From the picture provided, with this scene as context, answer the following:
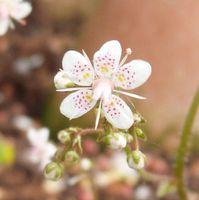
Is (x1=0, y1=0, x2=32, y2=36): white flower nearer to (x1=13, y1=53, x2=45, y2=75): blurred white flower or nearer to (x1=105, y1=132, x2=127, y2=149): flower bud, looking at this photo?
(x1=105, y1=132, x2=127, y2=149): flower bud

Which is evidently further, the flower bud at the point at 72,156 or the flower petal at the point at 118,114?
the flower bud at the point at 72,156

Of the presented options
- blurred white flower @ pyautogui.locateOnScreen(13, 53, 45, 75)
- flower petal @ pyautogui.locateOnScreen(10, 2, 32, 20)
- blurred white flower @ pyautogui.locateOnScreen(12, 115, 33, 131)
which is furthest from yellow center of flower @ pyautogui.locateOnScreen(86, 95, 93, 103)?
blurred white flower @ pyautogui.locateOnScreen(13, 53, 45, 75)

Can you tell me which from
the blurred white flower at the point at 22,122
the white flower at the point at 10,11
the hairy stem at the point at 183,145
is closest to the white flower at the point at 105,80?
the hairy stem at the point at 183,145

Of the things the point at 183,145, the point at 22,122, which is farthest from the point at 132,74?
the point at 22,122

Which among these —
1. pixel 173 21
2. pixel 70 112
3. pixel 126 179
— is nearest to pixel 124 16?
pixel 173 21

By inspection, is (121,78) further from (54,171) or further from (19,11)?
(19,11)

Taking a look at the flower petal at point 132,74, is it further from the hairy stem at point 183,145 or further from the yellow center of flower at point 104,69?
the hairy stem at point 183,145
